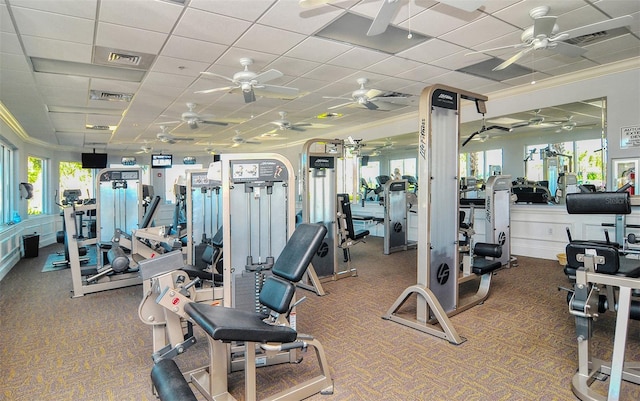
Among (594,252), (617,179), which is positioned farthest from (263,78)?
(617,179)

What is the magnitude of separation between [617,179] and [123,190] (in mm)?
7102

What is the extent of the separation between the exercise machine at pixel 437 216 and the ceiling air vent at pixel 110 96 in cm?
516

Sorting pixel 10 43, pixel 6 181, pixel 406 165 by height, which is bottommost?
pixel 6 181

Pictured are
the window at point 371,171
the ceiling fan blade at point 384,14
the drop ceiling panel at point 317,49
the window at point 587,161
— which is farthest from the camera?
the window at point 371,171

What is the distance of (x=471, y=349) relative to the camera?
9.77ft

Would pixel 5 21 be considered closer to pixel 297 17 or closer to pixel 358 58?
pixel 297 17

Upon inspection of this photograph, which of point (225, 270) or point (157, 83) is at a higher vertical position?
point (157, 83)

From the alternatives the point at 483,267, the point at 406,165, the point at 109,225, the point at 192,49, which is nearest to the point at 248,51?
the point at 192,49

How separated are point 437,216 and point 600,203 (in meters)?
1.23

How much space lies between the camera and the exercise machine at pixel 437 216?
3.25 meters

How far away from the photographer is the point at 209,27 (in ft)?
12.1

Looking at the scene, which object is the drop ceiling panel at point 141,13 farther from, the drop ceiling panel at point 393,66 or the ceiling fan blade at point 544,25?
the ceiling fan blade at point 544,25

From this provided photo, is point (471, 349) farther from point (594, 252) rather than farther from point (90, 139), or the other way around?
point (90, 139)

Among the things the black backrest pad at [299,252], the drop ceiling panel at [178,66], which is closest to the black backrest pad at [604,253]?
the black backrest pad at [299,252]
